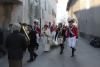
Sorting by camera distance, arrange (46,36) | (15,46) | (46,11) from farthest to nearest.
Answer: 1. (46,11)
2. (46,36)
3. (15,46)

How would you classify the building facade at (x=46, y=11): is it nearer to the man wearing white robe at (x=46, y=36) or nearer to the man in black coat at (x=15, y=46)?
the man wearing white robe at (x=46, y=36)

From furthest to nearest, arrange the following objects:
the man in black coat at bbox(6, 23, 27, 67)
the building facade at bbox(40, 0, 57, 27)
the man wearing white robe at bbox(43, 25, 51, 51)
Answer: the building facade at bbox(40, 0, 57, 27) < the man wearing white robe at bbox(43, 25, 51, 51) < the man in black coat at bbox(6, 23, 27, 67)

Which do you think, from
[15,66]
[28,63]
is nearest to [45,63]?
[28,63]

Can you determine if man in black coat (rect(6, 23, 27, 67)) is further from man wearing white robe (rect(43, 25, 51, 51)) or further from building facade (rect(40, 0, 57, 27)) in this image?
building facade (rect(40, 0, 57, 27))

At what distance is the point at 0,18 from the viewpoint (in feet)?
67.4

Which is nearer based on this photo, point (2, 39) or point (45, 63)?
point (45, 63)

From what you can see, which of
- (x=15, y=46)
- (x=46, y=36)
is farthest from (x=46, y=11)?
(x=15, y=46)

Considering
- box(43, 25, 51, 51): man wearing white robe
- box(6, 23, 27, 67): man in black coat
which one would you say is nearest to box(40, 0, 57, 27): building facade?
box(43, 25, 51, 51): man wearing white robe

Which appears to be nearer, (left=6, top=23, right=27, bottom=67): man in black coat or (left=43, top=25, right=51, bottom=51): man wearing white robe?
(left=6, top=23, right=27, bottom=67): man in black coat

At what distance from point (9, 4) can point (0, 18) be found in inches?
77.5

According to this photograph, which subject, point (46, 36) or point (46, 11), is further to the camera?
point (46, 11)

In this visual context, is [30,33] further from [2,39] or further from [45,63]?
[2,39]

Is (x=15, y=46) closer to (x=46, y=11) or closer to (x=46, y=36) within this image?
(x=46, y=36)

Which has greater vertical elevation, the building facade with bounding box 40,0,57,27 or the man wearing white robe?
the building facade with bounding box 40,0,57,27
